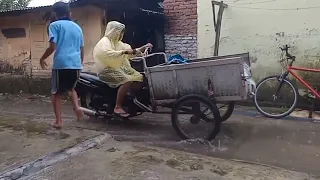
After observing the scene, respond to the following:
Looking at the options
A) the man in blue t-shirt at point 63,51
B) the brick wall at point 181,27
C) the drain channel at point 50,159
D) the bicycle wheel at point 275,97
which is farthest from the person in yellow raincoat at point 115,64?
the brick wall at point 181,27

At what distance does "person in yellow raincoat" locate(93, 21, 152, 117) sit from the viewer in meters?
5.95

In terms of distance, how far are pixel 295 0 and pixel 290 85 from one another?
6.21 feet

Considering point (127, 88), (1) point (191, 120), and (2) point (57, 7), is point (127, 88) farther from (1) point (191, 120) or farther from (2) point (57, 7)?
(2) point (57, 7)

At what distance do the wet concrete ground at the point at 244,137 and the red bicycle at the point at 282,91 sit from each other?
0.39 metres

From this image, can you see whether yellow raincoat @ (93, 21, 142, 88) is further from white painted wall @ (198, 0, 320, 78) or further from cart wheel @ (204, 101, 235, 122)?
white painted wall @ (198, 0, 320, 78)

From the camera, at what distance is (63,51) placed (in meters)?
5.07

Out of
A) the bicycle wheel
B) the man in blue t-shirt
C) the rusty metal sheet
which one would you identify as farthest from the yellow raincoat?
the bicycle wheel

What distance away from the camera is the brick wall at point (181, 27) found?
8.72 m

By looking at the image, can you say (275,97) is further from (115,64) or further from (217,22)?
(115,64)

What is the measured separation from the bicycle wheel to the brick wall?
6.39ft

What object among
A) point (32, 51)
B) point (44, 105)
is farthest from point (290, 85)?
point (32, 51)

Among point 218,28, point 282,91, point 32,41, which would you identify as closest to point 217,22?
point 218,28

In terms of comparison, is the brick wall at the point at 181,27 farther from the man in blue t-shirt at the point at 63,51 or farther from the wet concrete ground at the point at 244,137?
the man in blue t-shirt at the point at 63,51

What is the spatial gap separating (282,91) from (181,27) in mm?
2888
